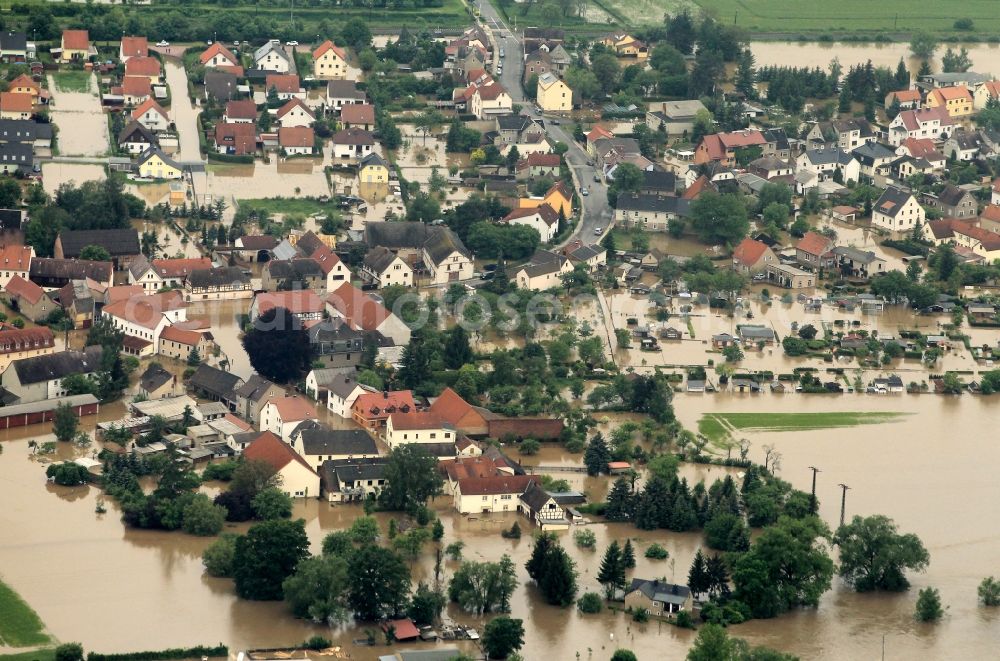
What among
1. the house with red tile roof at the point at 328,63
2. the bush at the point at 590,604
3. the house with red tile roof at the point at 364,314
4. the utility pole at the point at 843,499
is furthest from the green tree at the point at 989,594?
the house with red tile roof at the point at 328,63

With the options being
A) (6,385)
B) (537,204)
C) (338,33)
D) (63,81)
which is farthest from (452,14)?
(6,385)

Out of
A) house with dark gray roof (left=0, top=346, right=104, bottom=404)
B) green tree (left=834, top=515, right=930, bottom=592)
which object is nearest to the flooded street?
house with dark gray roof (left=0, top=346, right=104, bottom=404)

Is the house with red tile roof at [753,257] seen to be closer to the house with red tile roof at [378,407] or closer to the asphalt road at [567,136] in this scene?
the asphalt road at [567,136]

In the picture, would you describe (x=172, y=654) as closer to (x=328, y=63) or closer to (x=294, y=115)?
(x=294, y=115)

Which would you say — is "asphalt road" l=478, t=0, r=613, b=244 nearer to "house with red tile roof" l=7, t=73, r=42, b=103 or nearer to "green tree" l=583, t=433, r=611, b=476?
"green tree" l=583, t=433, r=611, b=476

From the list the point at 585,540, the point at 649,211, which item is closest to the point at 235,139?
the point at 649,211
